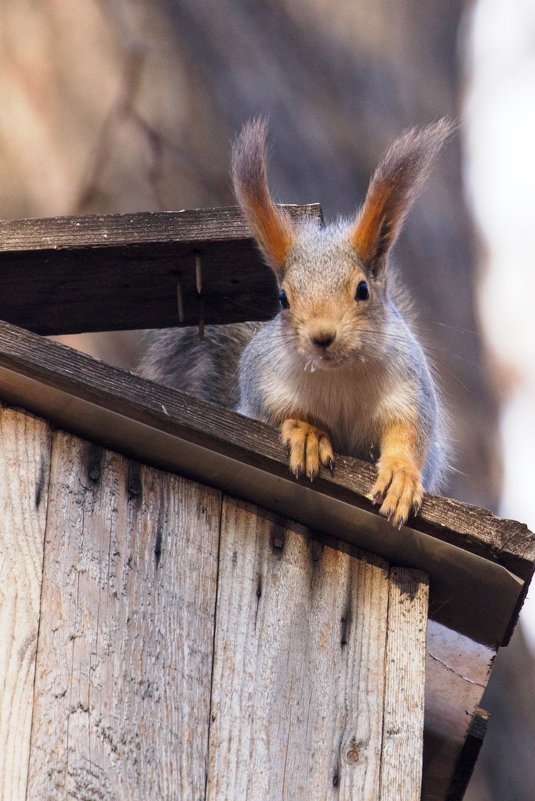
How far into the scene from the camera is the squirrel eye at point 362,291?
244cm

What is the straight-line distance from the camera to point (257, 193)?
2.41 m

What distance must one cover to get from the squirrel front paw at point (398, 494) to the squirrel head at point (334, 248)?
10.9 inches

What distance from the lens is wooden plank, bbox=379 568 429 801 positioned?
202 cm

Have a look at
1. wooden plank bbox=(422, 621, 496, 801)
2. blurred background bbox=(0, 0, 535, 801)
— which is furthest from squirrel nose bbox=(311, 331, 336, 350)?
blurred background bbox=(0, 0, 535, 801)

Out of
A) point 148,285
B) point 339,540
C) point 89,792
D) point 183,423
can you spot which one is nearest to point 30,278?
point 148,285

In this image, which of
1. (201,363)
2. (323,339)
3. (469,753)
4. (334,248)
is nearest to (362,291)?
(334,248)

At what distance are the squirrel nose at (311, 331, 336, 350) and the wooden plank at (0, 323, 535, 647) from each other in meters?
0.20

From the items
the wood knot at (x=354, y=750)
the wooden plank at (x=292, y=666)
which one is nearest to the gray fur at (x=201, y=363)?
the wooden plank at (x=292, y=666)

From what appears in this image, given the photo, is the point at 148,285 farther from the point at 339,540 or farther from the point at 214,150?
the point at 214,150

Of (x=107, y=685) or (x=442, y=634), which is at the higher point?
A: (x=442, y=634)

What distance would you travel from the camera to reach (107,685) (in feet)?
6.74

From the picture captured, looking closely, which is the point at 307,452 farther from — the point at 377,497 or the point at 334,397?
the point at 334,397

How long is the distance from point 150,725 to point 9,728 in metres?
0.21

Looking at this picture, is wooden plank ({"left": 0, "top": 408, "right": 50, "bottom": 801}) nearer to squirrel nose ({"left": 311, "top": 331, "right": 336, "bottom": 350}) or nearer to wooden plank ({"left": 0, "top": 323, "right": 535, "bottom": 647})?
wooden plank ({"left": 0, "top": 323, "right": 535, "bottom": 647})
